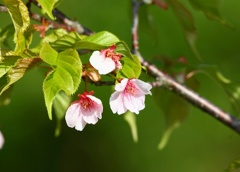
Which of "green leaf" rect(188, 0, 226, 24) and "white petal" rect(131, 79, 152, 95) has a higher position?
"white petal" rect(131, 79, 152, 95)

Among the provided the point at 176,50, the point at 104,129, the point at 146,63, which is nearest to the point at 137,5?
the point at 146,63

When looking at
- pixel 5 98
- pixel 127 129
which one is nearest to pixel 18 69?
pixel 5 98

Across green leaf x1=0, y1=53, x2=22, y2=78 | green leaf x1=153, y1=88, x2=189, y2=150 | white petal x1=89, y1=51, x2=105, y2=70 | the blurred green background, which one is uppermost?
white petal x1=89, y1=51, x2=105, y2=70

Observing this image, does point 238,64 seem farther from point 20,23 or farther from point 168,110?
point 20,23

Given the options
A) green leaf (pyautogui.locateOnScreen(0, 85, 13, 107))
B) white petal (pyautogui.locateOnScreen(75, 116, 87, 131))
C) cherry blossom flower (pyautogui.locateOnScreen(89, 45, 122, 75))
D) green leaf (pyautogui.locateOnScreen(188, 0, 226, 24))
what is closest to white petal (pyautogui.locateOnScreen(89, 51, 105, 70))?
cherry blossom flower (pyautogui.locateOnScreen(89, 45, 122, 75))

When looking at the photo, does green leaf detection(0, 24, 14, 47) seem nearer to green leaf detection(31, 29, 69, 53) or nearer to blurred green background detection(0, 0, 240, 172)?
green leaf detection(31, 29, 69, 53)
